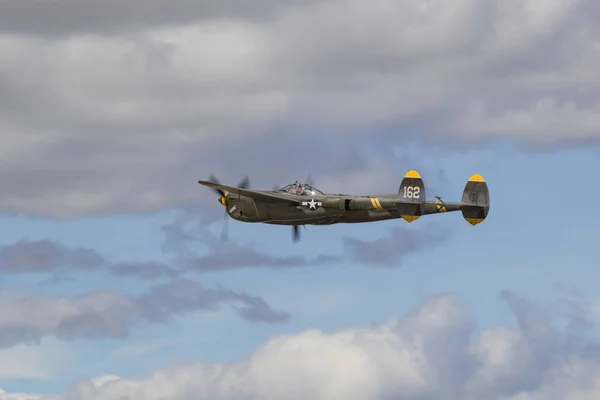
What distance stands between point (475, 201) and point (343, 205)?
1229 centimetres

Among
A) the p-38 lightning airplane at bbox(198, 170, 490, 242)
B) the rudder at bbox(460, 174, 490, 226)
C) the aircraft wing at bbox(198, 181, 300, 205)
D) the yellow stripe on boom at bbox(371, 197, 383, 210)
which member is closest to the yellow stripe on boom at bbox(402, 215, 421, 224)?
the p-38 lightning airplane at bbox(198, 170, 490, 242)

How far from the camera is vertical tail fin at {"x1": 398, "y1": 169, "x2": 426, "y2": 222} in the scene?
538 ft

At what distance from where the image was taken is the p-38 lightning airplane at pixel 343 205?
16438 centimetres

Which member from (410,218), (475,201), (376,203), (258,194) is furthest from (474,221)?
(258,194)

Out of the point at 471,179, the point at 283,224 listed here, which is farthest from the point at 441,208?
the point at 283,224

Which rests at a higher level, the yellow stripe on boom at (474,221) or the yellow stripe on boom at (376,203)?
the yellow stripe on boom at (376,203)

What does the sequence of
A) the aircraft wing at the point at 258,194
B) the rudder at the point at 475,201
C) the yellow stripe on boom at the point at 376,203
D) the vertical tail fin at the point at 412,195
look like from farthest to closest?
the aircraft wing at the point at 258,194 → the rudder at the point at 475,201 → the yellow stripe on boom at the point at 376,203 → the vertical tail fin at the point at 412,195

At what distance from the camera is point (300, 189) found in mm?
172625

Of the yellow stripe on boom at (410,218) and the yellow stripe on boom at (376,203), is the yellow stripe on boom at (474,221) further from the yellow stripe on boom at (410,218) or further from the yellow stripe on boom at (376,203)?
the yellow stripe on boom at (376,203)

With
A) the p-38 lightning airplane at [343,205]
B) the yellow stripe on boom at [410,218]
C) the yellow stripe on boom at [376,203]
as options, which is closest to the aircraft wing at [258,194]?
the p-38 lightning airplane at [343,205]

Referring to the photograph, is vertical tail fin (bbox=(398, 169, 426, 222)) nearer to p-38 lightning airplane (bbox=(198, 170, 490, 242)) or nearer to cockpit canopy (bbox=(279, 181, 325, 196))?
p-38 lightning airplane (bbox=(198, 170, 490, 242))

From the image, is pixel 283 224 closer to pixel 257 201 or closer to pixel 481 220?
pixel 257 201

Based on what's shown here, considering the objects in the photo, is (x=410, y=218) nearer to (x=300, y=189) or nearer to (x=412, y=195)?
(x=412, y=195)

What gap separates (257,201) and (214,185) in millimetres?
4709
